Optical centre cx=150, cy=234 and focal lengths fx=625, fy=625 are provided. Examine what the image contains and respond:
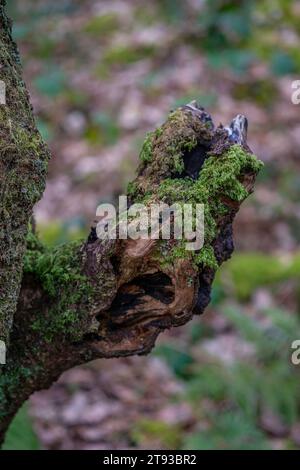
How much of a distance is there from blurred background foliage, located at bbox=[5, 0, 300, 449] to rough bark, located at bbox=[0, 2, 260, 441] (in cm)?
100

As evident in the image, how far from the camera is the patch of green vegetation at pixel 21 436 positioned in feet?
8.80

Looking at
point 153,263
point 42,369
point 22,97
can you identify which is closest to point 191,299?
point 153,263

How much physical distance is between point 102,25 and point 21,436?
6.30 metres

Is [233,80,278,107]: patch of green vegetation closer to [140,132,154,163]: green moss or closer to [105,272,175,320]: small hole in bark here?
[140,132,154,163]: green moss

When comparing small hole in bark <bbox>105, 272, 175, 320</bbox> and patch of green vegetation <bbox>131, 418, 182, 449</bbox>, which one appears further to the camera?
patch of green vegetation <bbox>131, 418, 182, 449</bbox>

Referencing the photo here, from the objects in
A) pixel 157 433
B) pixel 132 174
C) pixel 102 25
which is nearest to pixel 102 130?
pixel 132 174

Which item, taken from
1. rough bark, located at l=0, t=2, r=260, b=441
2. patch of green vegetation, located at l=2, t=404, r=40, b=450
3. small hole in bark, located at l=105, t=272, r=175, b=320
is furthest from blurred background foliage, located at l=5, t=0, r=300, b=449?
small hole in bark, located at l=105, t=272, r=175, b=320

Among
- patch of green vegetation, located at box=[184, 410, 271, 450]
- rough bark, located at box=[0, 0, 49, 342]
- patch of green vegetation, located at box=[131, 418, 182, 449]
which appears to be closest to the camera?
rough bark, located at box=[0, 0, 49, 342]

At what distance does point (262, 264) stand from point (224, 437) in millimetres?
1807

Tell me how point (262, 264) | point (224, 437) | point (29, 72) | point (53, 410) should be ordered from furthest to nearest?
1. point (29, 72)
2. point (262, 264)
3. point (53, 410)
4. point (224, 437)

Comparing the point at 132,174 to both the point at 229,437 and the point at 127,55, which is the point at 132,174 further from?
the point at 229,437

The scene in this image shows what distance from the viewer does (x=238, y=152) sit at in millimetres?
1731

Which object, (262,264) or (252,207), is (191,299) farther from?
(252,207)

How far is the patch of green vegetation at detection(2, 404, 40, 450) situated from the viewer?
268 cm
